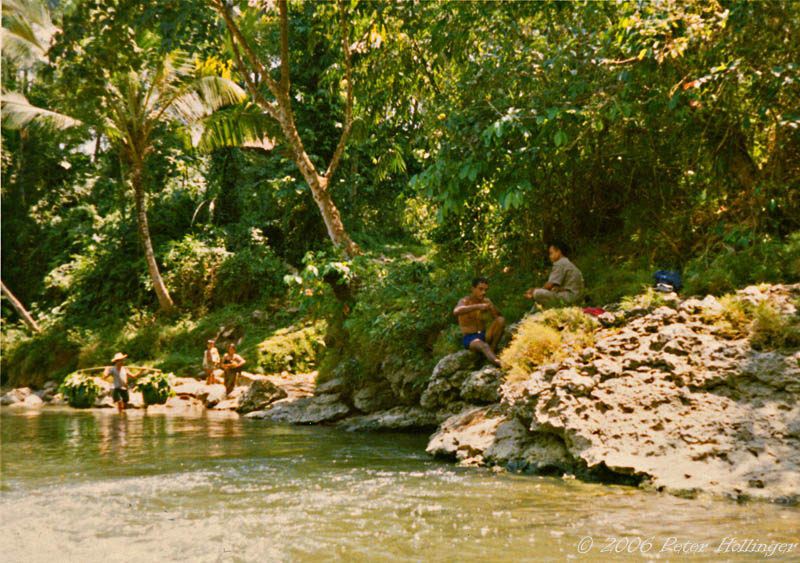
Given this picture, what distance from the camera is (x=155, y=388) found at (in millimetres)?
15367

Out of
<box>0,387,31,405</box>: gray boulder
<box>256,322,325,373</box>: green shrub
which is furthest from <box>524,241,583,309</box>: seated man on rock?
<box>0,387,31,405</box>: gray boulder

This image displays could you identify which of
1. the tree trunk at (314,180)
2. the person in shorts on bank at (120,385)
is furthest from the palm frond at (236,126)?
the person in shorts on bank at (120,385)

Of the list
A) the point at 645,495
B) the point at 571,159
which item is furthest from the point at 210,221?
the point at 645,495

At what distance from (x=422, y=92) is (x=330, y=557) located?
10795 millimetres

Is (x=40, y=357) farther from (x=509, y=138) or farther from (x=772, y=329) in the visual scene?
(x=772, y=329)

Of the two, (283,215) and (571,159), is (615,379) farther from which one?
(283,215)

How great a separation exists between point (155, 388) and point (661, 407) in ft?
39.3

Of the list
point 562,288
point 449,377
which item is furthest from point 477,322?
point 562,288

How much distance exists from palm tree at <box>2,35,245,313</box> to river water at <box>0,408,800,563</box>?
11640 mm

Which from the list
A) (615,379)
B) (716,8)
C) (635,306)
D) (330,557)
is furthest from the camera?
(716,8)

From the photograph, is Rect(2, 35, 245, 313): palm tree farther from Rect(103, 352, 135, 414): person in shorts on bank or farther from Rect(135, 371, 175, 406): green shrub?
Rect(135, 371, 175, 406): green shrub

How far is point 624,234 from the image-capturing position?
11359mm

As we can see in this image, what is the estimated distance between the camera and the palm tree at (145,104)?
57.3ft

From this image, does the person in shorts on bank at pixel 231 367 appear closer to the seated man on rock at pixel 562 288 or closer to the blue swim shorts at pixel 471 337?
the blue swim shorts at pixel 471 337
